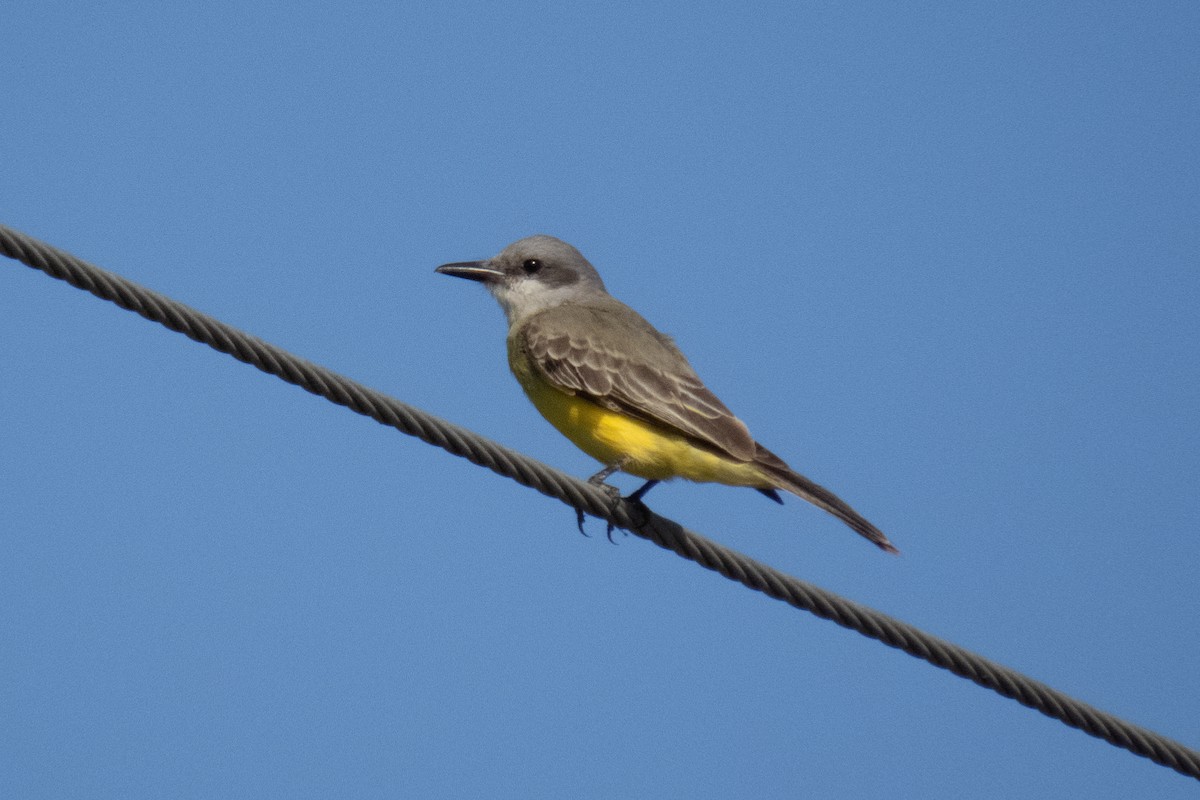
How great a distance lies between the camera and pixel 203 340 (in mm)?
4578

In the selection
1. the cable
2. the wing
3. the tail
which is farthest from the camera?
the wing

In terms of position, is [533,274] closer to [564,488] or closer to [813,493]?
[813,493]

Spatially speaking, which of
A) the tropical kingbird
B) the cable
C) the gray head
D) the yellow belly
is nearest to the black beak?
the gray head

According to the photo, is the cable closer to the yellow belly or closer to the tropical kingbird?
the tropical kingbird

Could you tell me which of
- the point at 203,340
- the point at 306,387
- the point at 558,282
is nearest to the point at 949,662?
the point at 306,387

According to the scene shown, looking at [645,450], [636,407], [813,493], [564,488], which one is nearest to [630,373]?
[636,407]

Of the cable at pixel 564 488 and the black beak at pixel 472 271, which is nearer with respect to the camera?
the cable at pixel 564 488

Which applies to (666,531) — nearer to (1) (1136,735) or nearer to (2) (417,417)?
(2) (417,417)

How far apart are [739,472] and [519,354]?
1.71m

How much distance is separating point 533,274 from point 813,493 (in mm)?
3496

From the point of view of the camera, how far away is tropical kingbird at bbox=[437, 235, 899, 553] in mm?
6953

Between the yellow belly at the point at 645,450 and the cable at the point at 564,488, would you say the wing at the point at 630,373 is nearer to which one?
the yellow belly at the point at 645,450

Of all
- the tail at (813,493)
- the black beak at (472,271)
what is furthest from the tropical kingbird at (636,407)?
the black beak at (472,271)

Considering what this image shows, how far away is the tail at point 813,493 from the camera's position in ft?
21.2
